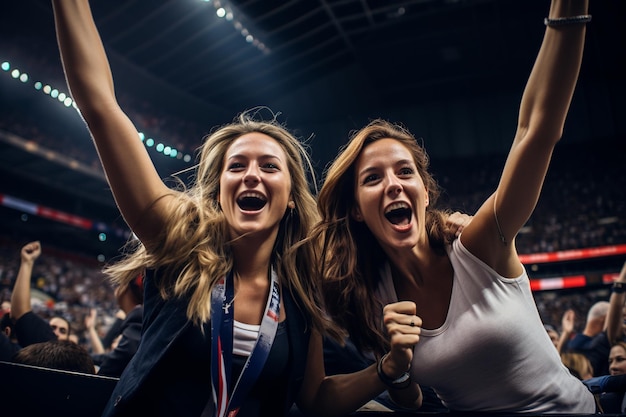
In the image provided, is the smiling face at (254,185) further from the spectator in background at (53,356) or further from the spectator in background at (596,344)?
the spectator in background at (596,344)

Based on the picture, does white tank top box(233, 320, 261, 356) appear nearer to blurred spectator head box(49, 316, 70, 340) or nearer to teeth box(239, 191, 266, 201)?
teeth box(239, 191, 266, 201)

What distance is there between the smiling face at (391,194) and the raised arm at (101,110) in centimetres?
92

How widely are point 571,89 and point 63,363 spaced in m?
2.46

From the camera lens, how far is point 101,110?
1.39m

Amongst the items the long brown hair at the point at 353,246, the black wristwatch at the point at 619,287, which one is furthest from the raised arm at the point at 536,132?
the black wristwatch at the point at 619,287

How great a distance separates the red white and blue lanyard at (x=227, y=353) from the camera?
1.49 metres

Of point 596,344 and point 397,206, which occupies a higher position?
point 397,206

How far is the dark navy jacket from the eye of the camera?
1450 millimetres

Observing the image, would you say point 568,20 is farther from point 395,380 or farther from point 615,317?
point 615,317

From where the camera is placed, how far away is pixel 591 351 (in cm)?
388

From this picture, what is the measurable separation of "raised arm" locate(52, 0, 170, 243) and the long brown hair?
82 centimetres

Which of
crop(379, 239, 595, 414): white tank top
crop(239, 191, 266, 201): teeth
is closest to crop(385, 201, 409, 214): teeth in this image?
crop(379, 239, 595, 414): white tank top

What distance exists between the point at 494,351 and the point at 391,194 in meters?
0.72

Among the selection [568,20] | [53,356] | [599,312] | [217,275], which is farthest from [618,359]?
[53,356]
